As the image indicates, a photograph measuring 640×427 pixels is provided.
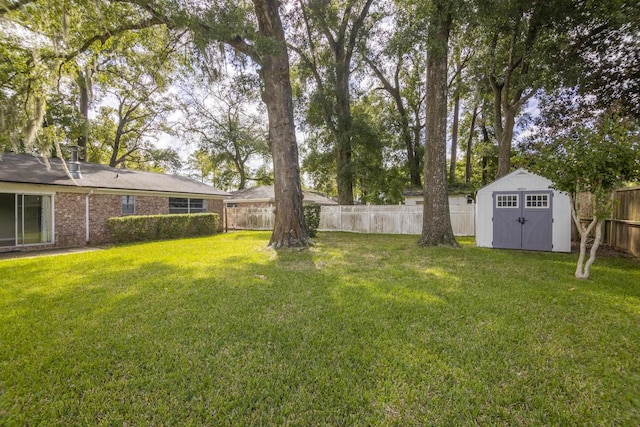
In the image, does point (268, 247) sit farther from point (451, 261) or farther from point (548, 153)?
point (548, 153)

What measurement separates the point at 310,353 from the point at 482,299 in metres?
2.80

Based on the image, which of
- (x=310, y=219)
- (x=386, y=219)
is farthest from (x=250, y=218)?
(x=386, y=219)

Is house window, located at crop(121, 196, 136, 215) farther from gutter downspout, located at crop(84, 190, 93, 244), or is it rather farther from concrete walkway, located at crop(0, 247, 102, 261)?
concrete walkway, located at crop(0, 247, 102, 261)

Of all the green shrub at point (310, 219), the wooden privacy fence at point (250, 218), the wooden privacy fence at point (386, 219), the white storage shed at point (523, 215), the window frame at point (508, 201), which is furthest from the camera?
the wooden privacy fence at point (250, 218)

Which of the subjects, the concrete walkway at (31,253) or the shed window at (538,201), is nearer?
the shed window at (538,201)

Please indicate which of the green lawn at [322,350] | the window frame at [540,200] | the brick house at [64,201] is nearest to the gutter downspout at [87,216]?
the brick house at [64,201]

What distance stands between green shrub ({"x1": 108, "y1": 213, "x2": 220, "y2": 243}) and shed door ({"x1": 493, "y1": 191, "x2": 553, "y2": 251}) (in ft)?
40.1

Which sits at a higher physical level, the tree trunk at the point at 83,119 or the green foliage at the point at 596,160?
the tree trunk at the point at 83,119

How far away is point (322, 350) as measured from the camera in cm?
268

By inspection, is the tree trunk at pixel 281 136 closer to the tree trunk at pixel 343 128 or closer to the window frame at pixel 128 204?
the tree trunk at pixel 343 128

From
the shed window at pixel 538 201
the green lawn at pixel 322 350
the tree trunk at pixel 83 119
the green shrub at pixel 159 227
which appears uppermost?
the tree trunk at pixel 83 119

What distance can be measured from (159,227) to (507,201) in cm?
1302

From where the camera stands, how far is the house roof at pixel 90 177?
30.9 feet

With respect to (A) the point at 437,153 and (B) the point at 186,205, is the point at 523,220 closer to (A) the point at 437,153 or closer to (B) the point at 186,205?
(A) the point at 437,153
